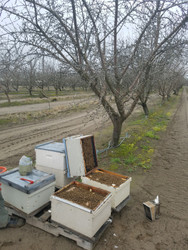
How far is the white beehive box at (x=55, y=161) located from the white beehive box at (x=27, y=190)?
0.39m

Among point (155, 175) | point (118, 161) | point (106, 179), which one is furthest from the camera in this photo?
point (118, 161)

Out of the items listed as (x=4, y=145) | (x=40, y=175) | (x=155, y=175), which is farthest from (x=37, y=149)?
(x=4, y=145)

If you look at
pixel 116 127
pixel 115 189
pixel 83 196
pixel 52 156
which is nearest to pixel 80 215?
pixel 83 196

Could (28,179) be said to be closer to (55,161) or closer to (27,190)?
(27,190)

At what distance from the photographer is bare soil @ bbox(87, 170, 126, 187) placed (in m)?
3.24

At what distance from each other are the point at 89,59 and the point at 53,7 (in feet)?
4.77

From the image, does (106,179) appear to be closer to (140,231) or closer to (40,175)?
(140,231)

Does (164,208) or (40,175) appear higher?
(40,175)

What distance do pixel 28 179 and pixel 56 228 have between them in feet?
→ 2.81

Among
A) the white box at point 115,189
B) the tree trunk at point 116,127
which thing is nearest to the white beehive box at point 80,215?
the white box at point 115,189

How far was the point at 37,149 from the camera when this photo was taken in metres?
3.78

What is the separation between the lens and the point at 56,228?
271 centimetres

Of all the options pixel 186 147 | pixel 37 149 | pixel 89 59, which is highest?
pixel 89 59

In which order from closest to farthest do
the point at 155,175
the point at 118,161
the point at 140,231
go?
the point at 140,231
the point at 155,175
the point at 118,161
